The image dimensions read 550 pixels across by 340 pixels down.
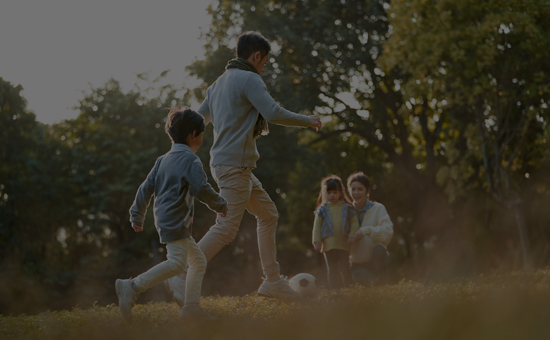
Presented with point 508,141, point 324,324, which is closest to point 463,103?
point 508,141

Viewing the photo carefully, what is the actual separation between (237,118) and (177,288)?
1.55m

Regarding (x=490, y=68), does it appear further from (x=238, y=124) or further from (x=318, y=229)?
(x=238, y=124)

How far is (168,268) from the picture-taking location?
4.87 m

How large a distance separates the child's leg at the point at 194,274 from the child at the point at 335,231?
2.64 metres

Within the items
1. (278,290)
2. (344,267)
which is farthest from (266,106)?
(344,267)

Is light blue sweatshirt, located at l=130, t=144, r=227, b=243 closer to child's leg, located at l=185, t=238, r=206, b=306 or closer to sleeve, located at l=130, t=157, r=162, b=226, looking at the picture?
sleeve, located at l=130, t=157, r=162, b=226

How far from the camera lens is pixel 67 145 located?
28922 millimetres

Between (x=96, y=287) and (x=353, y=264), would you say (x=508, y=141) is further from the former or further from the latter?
(x=96, y=287)

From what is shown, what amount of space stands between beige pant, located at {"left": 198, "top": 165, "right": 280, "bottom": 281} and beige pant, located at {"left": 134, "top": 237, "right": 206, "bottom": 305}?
11.9 inches

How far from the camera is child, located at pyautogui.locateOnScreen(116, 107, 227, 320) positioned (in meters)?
4.82

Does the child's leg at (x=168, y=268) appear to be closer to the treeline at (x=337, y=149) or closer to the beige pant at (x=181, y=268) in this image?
the beige pant at (x=181, y=268)

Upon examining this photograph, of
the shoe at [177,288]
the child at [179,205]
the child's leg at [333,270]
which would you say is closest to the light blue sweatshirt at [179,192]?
the child at [179,205]

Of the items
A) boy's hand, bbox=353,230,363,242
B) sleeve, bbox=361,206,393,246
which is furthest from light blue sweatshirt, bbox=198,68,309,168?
sleeve, bbox=361,206,393,246

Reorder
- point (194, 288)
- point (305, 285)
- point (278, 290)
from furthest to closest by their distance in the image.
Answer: point (305, 285) < point (278, 290) < point (194, 288)
